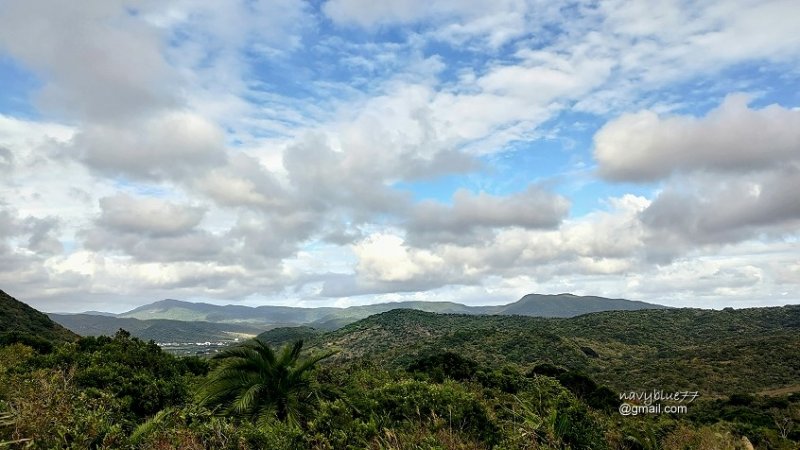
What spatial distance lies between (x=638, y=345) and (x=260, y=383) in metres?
88.5

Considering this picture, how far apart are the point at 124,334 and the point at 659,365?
2289 inches

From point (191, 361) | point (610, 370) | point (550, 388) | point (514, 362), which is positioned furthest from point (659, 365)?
point (191, 361)

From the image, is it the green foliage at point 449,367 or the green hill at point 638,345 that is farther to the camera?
the green hill at point 638,345

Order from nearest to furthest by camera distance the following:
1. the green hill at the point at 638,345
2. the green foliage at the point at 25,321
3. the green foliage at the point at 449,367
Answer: the green foliage at the point at 449,367, the green hill at the point at 638,345, the green foliage at the point at 25,321

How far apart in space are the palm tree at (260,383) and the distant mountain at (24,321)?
52051 millimetres

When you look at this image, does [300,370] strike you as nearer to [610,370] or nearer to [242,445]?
[242,445]

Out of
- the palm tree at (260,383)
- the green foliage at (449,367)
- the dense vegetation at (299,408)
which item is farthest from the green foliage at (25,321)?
the palm tree at (260,383)

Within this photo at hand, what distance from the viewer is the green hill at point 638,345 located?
54.8 metres

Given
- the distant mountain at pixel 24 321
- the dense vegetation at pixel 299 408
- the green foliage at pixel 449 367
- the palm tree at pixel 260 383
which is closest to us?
the dense vegetation at pixel 299 408

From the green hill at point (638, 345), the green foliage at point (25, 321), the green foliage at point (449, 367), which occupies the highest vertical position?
the green foliage at point (25, 321)

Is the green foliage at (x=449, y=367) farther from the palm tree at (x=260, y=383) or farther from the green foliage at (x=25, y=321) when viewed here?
the green foliage at (x=25, y=321)

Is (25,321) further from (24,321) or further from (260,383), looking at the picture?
(260,383)

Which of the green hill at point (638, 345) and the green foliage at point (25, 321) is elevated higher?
the green foliage at point (25, 321)

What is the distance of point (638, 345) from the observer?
8756 centimetres
